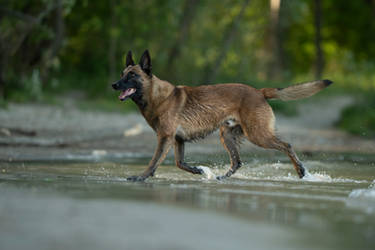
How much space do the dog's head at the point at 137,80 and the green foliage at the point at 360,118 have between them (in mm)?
10750

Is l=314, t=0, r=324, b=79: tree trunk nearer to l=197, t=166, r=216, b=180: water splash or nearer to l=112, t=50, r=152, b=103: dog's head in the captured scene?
l=197, t=166, r=216, b=180: water splash

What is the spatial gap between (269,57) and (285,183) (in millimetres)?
24411

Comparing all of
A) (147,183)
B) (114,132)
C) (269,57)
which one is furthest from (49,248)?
(269,57)

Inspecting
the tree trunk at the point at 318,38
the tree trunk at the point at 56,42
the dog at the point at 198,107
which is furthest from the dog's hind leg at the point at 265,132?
the tree trunk at the point at 318,38

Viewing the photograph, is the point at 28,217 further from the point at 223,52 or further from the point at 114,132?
the point at 223,52

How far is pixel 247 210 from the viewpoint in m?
5.62

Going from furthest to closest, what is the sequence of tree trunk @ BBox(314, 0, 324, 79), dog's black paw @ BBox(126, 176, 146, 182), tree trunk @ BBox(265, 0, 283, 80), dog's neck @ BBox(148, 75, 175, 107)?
tree trunk @ BBox(314, 0, 324, 79) < tree trunk @ BBox(265, 0, 283, 80) < dog's neck @ BBox(148, 75, 175, 107) < dog's black paw @ BBox(126, 176, 146, 182)

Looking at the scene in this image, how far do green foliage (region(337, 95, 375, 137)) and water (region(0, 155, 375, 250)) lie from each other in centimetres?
1049

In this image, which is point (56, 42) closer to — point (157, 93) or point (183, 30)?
point (183, 30)

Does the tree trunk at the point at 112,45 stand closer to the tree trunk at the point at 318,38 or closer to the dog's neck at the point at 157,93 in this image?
the tree trunk at the point at 318,38

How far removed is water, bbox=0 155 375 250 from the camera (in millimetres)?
4383

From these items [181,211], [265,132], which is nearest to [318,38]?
[265,132]

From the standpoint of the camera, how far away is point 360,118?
2042 cm

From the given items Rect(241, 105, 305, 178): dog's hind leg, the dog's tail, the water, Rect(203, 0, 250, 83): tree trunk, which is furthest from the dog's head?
Rect(203, 0, 250, 83): tree trunk
